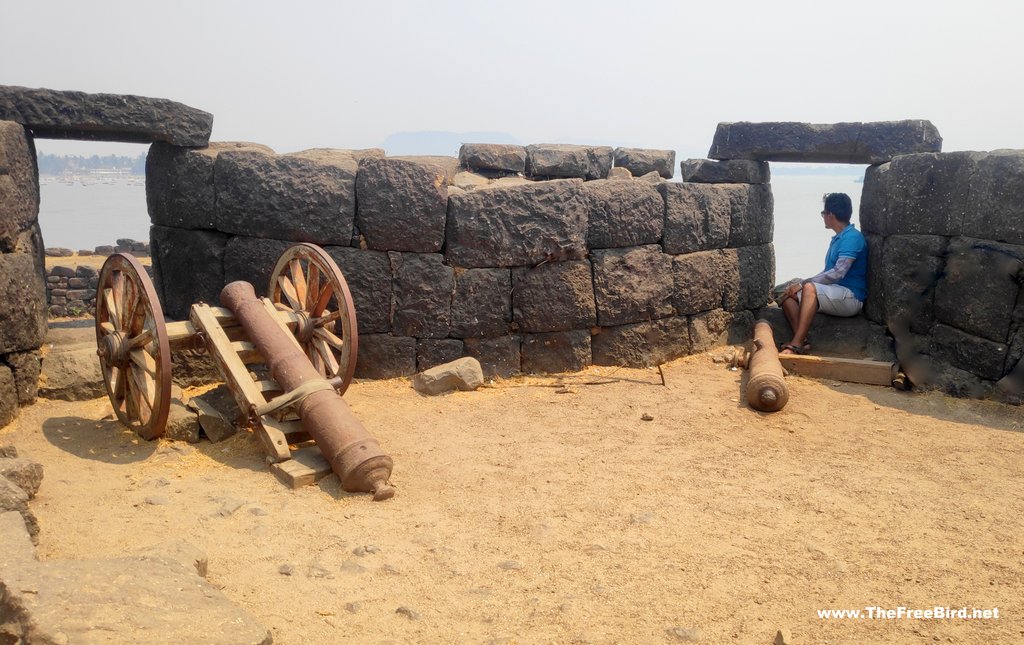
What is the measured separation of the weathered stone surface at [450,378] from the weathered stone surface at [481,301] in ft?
1.13

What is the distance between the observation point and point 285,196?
6781mm

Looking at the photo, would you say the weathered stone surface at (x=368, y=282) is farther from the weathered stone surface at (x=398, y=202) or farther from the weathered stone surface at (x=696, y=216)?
the weathered stone surface at (x=696, y=216)

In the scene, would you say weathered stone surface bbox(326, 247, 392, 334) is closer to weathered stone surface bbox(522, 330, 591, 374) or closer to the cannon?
the cannon

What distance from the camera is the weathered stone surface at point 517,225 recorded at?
7008mm

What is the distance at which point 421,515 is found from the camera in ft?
14.9

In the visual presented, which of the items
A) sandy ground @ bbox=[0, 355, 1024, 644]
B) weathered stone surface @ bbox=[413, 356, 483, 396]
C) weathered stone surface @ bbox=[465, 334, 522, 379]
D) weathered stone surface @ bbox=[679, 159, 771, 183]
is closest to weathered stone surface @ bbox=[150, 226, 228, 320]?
sandy ground @ bbox=[0, 355, 1024, 644]

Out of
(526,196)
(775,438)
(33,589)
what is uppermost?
(526,196)

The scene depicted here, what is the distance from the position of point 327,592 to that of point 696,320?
5.28m

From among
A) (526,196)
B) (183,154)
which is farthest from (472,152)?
(183,154)

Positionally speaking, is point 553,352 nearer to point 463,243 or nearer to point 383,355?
point 463,243

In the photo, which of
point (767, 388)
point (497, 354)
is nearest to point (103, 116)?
point (497, 354)

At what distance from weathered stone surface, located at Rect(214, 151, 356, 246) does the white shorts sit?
4.40 meters

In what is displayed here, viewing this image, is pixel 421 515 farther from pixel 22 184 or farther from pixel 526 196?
pixel 22 184

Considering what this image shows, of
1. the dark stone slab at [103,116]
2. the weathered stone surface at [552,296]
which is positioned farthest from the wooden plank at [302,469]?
the dark stone slab at [103,116]
